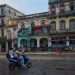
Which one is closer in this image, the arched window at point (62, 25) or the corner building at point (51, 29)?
the corner building at point (51, 29)

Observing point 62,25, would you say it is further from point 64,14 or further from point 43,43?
point 43,43

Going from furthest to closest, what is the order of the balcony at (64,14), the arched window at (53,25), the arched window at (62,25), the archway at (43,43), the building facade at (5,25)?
the building facade at (5,25) < the arched window at (53,25) < the archway at (43,43) < the arched window at (62,25) < the balcony at (64,14)

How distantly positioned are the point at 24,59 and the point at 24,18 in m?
41.4

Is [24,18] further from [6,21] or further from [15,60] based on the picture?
[15,60]

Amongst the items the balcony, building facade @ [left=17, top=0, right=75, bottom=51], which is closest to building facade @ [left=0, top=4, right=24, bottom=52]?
building facade @ [left=17, top=0, right=75, bottom=51]

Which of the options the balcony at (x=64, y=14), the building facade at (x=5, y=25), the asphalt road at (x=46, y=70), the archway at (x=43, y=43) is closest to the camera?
the asphalt road at (x=46, y=70)

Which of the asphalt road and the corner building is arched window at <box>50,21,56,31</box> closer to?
the corner building

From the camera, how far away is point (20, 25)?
6062 cm

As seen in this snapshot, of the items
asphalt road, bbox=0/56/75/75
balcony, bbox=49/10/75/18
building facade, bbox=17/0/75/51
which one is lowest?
asphalt road, bbox=0/56/75/75

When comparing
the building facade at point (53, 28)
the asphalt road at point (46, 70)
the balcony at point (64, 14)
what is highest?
the balcony at point (64, 14)

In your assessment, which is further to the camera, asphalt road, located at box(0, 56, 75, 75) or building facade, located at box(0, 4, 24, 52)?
building facade, located at box(0, 4, 24, 52)

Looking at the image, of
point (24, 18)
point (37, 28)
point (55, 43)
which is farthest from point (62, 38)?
point (24, 18)

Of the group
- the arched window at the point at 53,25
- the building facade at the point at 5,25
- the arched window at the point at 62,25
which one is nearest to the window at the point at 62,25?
the arched window at the point at 62,25

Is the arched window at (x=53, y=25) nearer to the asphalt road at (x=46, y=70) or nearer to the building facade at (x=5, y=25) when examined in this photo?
the building facade at (x=5, y=25)
